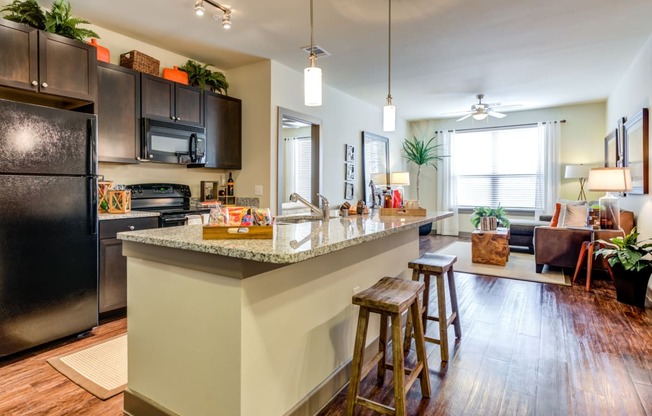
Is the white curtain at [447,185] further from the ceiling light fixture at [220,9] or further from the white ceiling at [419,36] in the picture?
the ceiling light fixture at [220,9]

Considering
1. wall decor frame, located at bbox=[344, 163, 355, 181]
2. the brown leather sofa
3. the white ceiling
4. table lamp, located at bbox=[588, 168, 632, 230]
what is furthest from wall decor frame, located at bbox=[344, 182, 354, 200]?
table lamp, located at bbox=[588, 168, 632, 230]

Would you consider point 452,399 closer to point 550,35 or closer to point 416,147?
point 550,35

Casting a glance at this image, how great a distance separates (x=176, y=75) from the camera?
12.4ft

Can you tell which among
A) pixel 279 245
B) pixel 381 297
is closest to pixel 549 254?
pixel 381 297

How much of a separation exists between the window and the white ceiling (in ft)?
6.67

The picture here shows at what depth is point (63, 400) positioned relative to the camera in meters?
1.95

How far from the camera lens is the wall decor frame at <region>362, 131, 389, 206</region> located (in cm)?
640

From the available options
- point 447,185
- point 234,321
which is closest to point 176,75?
point 234,321

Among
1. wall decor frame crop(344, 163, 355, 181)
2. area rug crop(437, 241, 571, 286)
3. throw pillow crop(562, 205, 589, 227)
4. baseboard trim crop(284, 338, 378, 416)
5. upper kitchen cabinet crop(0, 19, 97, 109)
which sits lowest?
baseboard trim crop(284, 338, 378, 416)

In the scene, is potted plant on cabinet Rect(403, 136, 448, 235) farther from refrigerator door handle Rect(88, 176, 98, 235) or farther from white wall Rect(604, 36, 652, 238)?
refrigerator door handle Rect(88, 176, 98, 235)

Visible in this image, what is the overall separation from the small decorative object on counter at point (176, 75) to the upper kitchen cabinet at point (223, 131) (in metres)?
0.27

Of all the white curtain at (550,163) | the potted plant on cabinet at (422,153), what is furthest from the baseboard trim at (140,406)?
the white curtain at (550,163)

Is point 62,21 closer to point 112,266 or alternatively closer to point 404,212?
point 112,266

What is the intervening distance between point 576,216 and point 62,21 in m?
6.01
